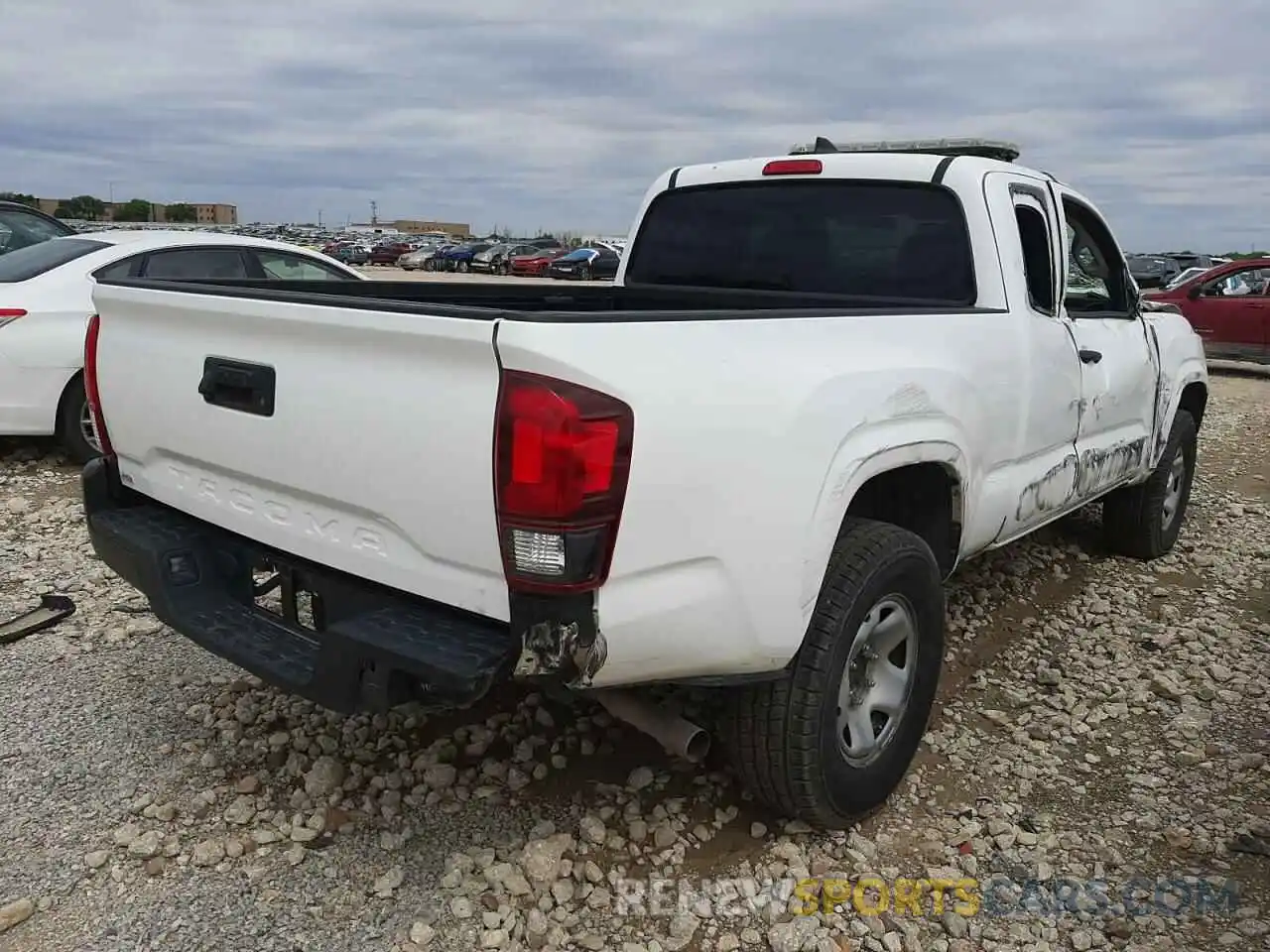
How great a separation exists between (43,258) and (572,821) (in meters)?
5.80

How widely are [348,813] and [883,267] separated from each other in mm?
2690

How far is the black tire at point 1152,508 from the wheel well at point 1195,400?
0.25ft

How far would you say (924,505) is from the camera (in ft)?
11.0

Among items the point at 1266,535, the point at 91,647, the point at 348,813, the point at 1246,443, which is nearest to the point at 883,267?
the point at 348,813

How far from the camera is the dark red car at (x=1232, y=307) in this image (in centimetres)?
1427

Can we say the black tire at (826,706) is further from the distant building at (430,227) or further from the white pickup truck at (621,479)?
the distant building at (430,227)

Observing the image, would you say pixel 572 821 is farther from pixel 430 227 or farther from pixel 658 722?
pixel 430 227

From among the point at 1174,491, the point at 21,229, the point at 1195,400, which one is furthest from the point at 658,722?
the point at 21,229

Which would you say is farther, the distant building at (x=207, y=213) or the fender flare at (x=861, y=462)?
the distant building at (x=207, y=213)

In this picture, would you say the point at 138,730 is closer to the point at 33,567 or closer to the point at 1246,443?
the point at 33,567

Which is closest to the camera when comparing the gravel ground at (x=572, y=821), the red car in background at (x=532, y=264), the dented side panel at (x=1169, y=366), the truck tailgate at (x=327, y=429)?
the truck tailgate at (x=327, y=429)

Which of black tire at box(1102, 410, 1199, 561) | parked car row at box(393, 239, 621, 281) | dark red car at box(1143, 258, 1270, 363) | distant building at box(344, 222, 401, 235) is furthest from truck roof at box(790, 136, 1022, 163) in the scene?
distant building at box(344, 222, 401, 235)

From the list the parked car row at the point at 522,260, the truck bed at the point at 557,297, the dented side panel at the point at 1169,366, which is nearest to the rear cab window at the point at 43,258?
the truck bed at the point at 557,297

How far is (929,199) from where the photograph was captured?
12.7 ft
